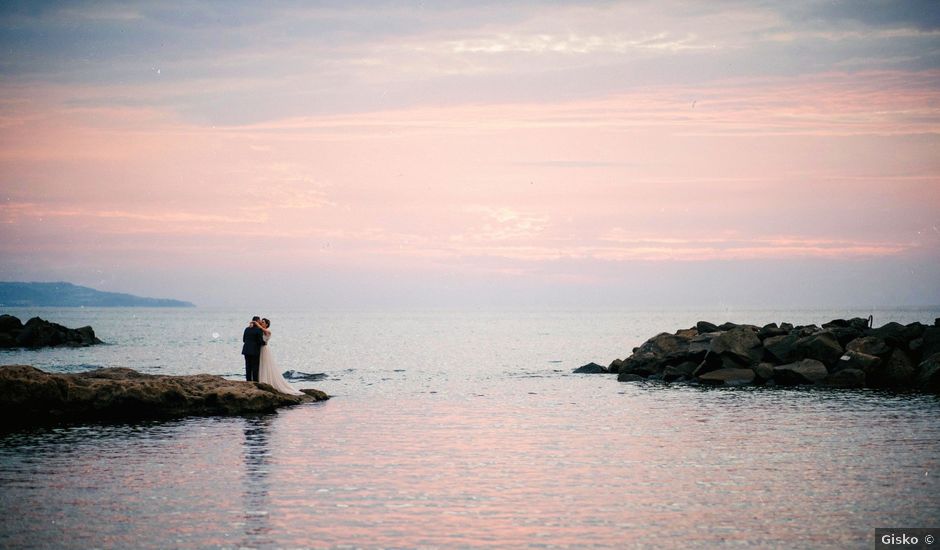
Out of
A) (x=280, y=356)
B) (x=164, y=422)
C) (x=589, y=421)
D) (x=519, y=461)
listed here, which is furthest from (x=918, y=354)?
(x=280, y=356)

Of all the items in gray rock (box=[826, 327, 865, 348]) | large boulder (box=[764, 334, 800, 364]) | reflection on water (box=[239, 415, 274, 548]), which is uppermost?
gray rock (box=[826, 327, 865, 348])

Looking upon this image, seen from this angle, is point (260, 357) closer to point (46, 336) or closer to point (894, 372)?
point (894, 372)

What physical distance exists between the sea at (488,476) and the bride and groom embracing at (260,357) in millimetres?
2637

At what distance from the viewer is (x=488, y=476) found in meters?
Result: 19.7

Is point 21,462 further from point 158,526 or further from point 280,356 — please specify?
point 280,356

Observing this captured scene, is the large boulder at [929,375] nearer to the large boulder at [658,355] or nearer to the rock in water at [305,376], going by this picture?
the large boulder at [658,355]

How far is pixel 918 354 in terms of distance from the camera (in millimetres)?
44719

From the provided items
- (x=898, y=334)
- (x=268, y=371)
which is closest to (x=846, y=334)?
(x=898, y=334)

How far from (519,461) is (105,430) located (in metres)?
13.9

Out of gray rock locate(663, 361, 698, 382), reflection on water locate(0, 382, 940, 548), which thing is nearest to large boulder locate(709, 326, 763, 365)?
gray rock locate(663, 361, 698, 382)

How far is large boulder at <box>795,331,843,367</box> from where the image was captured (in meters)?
44.9

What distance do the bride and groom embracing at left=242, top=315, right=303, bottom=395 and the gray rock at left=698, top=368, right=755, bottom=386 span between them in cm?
2205

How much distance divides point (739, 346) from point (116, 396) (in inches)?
1268

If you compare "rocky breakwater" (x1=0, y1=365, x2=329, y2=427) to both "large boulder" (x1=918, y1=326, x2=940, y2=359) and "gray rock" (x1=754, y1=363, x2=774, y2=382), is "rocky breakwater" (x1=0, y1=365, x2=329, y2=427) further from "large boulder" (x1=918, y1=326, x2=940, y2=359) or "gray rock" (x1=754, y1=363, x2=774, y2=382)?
"large boulder" (x1=918, y1=326, x2=940, y2=359)
